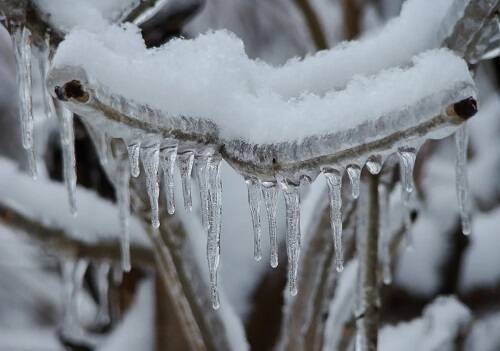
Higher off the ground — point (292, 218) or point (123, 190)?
point (123, 190)

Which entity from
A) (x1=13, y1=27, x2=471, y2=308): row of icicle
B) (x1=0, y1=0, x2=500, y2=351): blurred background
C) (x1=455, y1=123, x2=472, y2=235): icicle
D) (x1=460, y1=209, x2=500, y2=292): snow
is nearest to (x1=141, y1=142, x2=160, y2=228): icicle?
(x1=13, y1=27, x2=471, y2=308): row of icicle

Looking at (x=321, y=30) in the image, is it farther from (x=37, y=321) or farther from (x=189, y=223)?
(x=37, y=321)

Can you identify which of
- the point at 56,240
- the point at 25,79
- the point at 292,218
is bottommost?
the point at 292,218

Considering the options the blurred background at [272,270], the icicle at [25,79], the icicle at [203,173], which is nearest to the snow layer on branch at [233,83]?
the icicle at [203,173]

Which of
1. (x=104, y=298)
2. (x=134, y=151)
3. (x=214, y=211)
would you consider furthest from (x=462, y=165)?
(x=104, y=298)

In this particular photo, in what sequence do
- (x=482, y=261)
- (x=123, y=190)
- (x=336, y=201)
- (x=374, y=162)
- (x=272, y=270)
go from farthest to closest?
Answer: (x=482, y=261)
(x=272, y=270)
(x=123, y=190)
(x=336, y=201)
(x=374, y=162)

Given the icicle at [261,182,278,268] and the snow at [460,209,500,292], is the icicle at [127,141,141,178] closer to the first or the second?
the icicle at [261,182,278,268]

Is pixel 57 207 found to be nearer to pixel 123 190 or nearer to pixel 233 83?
pixel 123 190

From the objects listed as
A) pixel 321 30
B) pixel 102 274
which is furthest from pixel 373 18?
pixel 102 274
